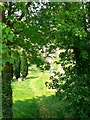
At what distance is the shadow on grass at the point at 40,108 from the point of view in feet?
16.2

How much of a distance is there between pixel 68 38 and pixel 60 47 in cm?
26

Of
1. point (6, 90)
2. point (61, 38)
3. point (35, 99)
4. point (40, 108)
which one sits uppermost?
point (61, 38)

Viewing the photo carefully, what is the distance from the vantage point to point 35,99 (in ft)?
17.1

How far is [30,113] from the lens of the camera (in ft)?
16.5

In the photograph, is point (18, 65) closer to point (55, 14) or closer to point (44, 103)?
point (55, 14)

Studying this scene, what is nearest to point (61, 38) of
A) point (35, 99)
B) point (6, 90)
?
point (6, 90)

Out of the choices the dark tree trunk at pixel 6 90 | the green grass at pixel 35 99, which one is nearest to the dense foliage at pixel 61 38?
the dark tree trunk at pixel 6 90

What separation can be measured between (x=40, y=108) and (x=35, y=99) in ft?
0.50

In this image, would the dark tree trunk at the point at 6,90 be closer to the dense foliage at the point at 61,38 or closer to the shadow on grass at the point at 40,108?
the dense foliage at the point at 61,38

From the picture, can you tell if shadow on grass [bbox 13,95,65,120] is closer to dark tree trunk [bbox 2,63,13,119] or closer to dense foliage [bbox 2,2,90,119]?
dense foliage [bbox 2,2,90,119]

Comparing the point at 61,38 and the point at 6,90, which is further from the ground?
the point at 61,38

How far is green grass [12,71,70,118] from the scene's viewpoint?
489cm

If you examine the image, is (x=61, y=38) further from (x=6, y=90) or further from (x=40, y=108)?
(x=40, y=108)

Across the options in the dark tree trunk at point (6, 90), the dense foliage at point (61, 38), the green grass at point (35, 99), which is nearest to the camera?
the dense foliage at point (61, 38)
